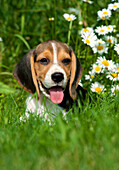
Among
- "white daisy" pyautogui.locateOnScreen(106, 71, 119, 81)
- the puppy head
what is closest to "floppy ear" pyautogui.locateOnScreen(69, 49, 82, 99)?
the puppy head

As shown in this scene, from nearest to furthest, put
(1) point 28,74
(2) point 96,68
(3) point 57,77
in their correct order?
(3) point 57,77 → (1) point 28,74 → (2) point 96,68

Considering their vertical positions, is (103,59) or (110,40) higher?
(110,40)

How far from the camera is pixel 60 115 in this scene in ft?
12.7

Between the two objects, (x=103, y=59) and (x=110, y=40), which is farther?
(x=110, y=40)

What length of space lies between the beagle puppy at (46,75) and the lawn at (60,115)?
28 cm

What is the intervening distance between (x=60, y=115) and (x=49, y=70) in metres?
0.75

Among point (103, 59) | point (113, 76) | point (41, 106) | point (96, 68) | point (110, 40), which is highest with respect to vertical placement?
point (110, 40)

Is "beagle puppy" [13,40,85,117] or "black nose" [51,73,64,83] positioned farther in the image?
"beagle puppy" [13,40,85,117]

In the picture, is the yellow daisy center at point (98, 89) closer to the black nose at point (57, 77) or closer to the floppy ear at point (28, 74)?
the black nose at point (57, 77)

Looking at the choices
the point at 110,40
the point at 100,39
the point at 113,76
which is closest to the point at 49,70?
the point at 113,76

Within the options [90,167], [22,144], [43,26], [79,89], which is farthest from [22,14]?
[90,167]

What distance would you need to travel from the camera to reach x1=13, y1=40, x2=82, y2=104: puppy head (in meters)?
4.39

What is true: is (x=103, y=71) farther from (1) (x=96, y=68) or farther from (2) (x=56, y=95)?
(2) (x=56, y=95)

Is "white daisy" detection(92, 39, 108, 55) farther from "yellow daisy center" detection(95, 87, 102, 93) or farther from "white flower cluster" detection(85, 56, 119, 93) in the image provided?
"yellow daisy center" detection(95, 87, 102, 93)
